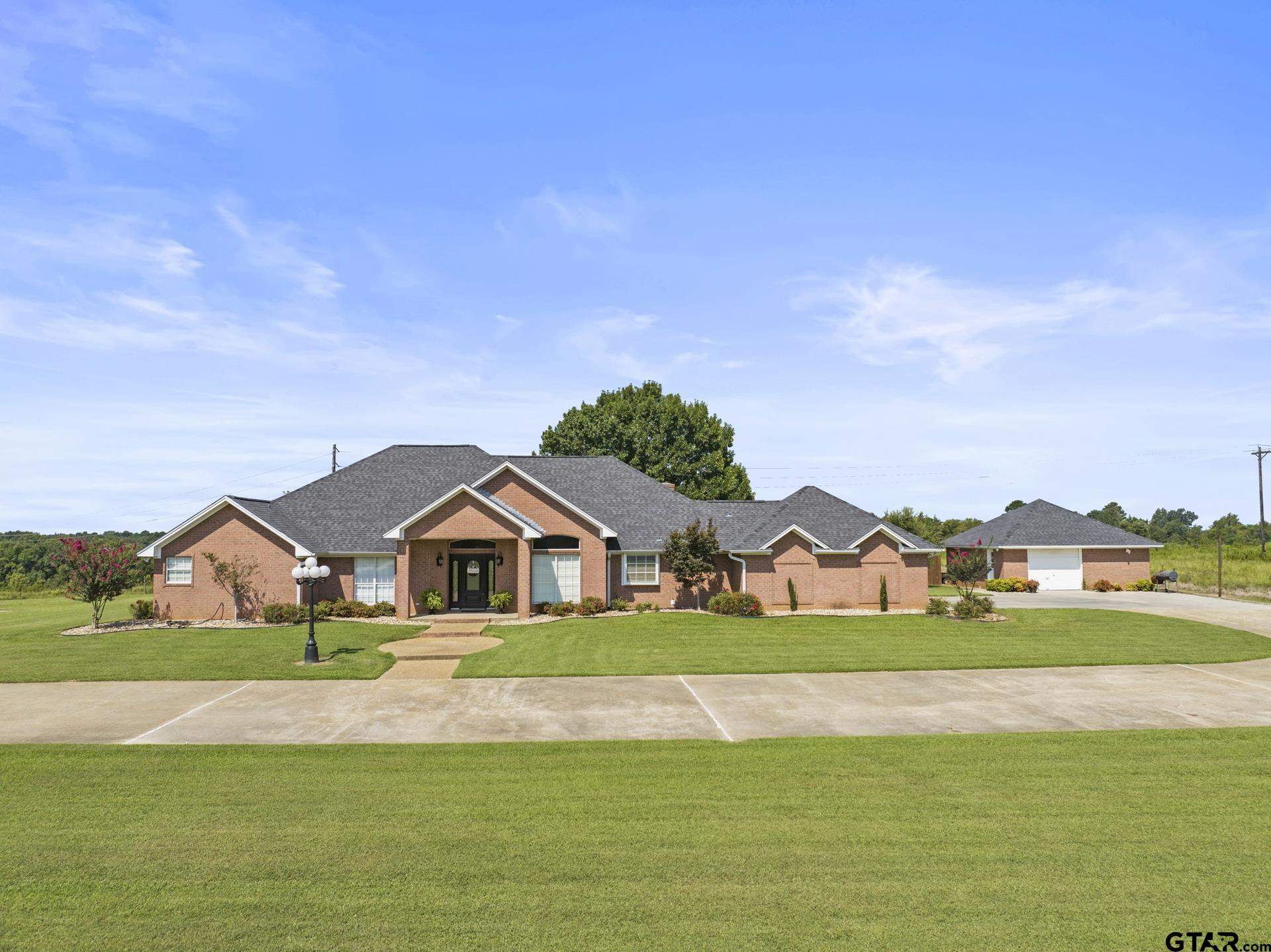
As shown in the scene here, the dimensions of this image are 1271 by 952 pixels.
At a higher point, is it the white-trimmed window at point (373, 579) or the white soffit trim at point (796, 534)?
the white soffit trim at point (796, 534)

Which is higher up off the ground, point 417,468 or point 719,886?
point 417,468

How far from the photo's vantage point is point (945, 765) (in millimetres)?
12156

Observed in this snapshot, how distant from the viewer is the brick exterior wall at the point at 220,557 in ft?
109

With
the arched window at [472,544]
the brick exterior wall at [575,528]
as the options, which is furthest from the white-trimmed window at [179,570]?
the brick exterior wall at [575,528]

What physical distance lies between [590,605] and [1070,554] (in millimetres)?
36006

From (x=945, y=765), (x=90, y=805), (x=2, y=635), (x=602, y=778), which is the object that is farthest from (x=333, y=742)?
(x=2, y=635)

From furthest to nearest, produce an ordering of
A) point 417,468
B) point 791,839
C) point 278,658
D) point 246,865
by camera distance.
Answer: point 417,468
point 278,658
point 791,839
point 246,865

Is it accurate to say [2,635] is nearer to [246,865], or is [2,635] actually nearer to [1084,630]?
[246,865]

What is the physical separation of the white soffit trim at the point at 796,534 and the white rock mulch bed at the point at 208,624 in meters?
15.9

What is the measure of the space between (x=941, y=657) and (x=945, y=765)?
11.6 m

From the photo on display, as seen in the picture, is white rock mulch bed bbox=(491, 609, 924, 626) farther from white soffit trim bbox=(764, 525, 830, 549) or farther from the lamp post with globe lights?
the lamp post with globe lights

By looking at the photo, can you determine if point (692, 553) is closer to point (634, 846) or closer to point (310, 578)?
point (310, 578)

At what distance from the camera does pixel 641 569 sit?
37.5 metres

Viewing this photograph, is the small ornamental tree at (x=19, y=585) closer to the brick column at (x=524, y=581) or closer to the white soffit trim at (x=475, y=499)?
the white soffit trim at (x=475, y=499)
